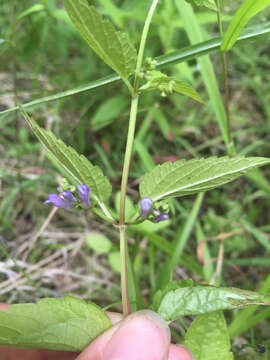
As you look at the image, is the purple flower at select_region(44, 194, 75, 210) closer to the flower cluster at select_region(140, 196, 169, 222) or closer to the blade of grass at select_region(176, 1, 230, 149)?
the flower cluster at select_region(140, 196, 169, 222)

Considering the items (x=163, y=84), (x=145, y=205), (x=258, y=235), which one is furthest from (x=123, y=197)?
(x=258, y=235)

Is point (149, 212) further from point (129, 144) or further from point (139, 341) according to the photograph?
point (139, 341)

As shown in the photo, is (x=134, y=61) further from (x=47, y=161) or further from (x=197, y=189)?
(x=47, y=161)

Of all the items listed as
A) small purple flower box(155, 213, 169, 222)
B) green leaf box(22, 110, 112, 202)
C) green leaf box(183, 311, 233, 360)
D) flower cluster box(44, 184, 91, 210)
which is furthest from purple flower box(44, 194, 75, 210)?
green leaf box(183, 311, 233, 360)

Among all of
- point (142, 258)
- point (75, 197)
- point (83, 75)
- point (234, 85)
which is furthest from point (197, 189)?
point (234, 85)

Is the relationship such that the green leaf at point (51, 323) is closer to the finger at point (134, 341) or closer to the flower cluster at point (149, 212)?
the finger at point (134, 341)

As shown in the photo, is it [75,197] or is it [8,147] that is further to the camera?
[8,147]

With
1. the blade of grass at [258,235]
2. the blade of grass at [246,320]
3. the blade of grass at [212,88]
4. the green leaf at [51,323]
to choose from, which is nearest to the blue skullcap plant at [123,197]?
the green leaf at [51,323]
